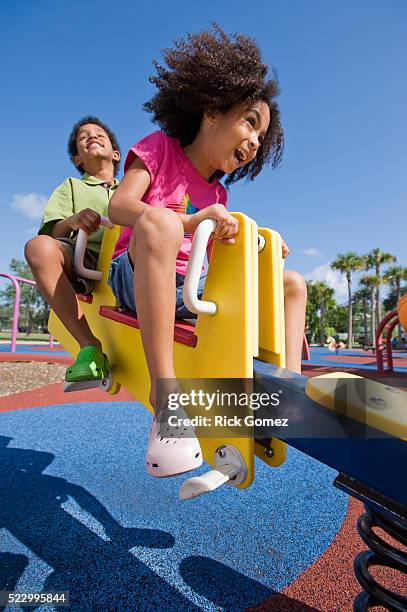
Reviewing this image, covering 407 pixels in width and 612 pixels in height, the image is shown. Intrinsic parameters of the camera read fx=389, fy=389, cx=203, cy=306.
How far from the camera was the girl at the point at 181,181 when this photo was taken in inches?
35.7

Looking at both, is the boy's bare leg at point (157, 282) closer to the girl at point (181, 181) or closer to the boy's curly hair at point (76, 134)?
the girl at point (181, 181)

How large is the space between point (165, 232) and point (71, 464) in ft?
6.12

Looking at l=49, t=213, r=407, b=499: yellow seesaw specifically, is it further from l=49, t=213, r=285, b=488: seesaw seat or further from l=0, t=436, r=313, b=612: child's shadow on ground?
l=0, t=436, r=313, b=612: child's shadow on ground

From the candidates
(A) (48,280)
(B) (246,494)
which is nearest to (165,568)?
(B) (246,494)

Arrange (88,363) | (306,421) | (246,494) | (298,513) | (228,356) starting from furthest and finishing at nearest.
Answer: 1. (246,494)
2. (298,513)
3. (88,363)
4. (228,356)
5. (306,421)

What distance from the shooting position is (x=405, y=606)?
70 cm

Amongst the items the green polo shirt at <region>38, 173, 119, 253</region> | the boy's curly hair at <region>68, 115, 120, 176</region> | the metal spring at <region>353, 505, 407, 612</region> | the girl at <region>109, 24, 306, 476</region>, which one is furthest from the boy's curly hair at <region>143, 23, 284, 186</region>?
the metal spring at <region>353, 505, 407, 612</region>

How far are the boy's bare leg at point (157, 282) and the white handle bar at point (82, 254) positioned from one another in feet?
1.85

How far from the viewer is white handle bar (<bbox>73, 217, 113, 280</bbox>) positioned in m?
1.46

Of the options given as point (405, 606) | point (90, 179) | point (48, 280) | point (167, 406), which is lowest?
point (405, 606)

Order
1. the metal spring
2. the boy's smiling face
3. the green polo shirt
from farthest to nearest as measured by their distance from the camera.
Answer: the boy's smiling face
the green polo shirt
the metal spring

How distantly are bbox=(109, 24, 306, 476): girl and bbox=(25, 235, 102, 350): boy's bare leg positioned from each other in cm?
27

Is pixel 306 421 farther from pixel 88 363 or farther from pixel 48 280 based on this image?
pixel 48 280

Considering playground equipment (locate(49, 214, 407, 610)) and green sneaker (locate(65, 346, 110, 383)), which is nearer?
playground equipment (locate(49, 214, 407, 610))
